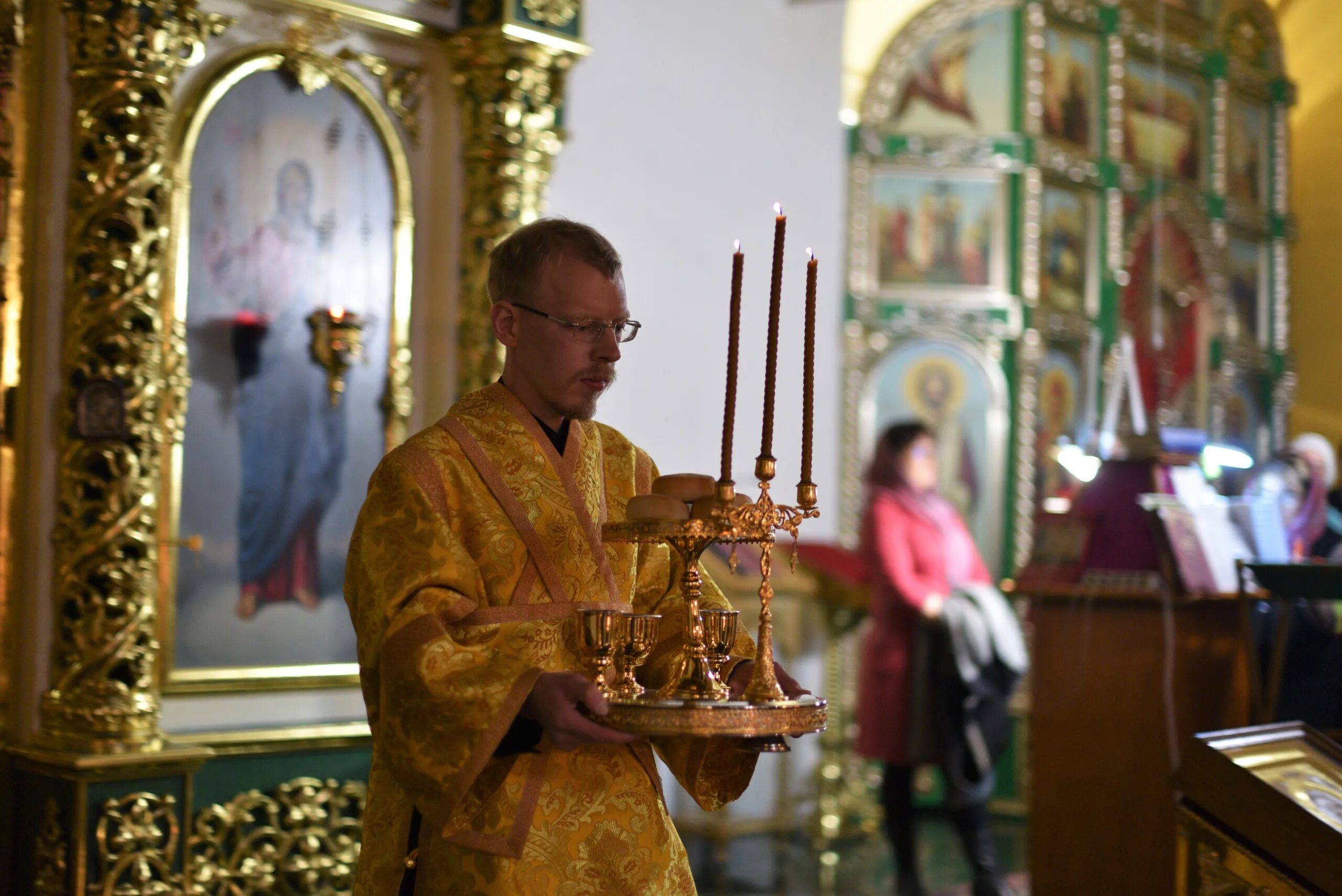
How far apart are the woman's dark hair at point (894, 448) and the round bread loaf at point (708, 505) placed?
163 inches

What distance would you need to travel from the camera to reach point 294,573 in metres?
4.67

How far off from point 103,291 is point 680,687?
250 cm

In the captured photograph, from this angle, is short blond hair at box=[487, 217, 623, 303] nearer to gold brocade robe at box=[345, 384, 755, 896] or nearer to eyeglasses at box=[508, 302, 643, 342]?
eyeglasses at box=[508, 302, 643, 342]

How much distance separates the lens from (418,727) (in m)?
2.17

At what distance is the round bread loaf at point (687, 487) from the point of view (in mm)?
2141

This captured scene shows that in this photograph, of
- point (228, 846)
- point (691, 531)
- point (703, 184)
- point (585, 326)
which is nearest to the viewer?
point (691, 531)

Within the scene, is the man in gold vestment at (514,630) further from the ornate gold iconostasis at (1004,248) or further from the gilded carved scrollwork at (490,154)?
the ornate gold iconostasis at (1004,248)

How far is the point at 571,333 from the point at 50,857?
2485mm

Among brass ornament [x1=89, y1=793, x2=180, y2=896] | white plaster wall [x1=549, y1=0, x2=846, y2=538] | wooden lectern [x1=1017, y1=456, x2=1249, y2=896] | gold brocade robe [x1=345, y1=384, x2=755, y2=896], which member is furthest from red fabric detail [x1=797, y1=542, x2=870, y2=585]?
gold brocade robe [x1=345, y1=384, x2=755, y2=896]

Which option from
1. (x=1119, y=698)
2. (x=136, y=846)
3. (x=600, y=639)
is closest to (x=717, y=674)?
(x=600, y=639)

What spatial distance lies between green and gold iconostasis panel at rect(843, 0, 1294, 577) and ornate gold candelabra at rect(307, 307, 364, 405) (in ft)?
14.5

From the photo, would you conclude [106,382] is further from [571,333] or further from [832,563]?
[832,563]

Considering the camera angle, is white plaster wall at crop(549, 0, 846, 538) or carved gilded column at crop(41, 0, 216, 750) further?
white plaster wall at crop(549, 0, 846, 538)

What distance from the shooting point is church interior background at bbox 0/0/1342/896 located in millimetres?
4059
